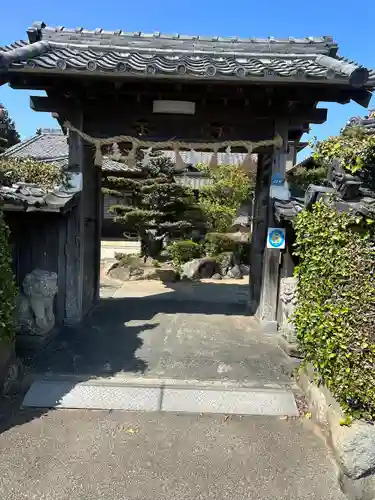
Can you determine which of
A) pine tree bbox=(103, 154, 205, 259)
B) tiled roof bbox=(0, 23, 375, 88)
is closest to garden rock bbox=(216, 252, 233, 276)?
pine tree bbox=(103, 154, 205, 259)

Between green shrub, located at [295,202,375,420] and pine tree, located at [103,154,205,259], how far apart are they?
32.0 feet

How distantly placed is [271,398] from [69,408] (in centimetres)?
230

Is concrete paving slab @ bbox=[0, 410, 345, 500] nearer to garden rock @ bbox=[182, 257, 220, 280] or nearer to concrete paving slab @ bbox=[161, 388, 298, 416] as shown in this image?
concrete paving slab @ bbox=[161, 388, 298, 416]

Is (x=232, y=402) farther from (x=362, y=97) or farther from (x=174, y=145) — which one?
(x=362, y=97)

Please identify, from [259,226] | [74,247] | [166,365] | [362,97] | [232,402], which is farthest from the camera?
[259,226]

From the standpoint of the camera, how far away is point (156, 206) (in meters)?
13.5

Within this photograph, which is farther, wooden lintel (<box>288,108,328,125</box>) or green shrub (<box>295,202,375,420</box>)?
wooden lintel (<box>288,108,328,125</box>)

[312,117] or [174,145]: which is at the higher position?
[312,117]

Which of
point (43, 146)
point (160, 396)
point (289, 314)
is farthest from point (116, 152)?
point (43, 146)

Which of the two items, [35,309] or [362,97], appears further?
[362,97]

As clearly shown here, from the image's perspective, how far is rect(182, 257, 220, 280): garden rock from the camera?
1323 cm

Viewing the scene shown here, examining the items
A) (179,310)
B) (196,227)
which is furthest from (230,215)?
(179,310)

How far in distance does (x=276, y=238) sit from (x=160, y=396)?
11.1 feet

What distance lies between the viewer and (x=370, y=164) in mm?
3918
